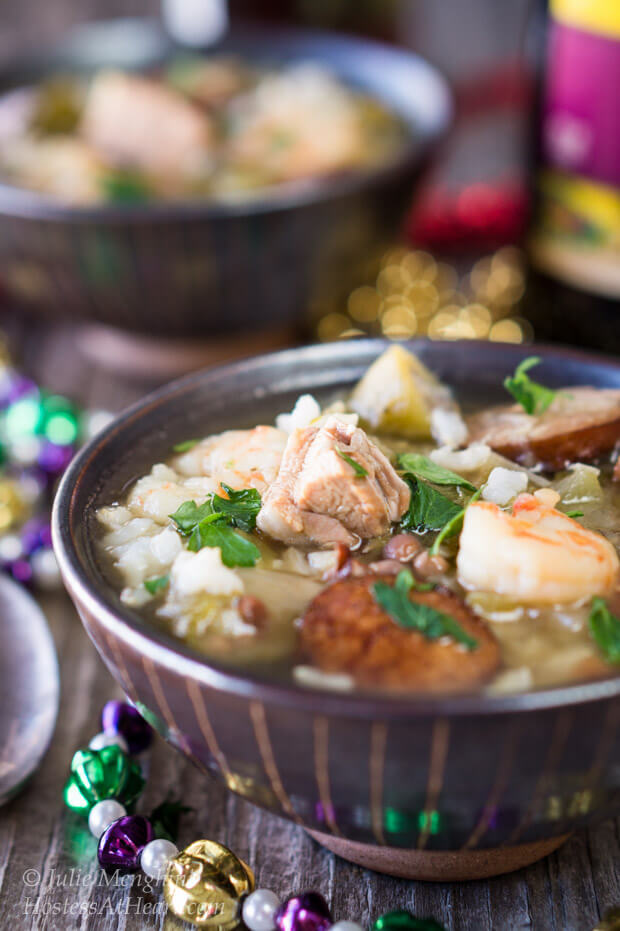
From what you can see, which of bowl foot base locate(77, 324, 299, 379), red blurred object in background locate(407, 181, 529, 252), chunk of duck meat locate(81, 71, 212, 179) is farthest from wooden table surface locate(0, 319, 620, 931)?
red blurred object in background locate(407, 181, 529, 252)

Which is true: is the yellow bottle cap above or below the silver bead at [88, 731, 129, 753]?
above

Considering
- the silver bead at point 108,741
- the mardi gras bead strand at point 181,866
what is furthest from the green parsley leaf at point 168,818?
the silver bead at point 108,741

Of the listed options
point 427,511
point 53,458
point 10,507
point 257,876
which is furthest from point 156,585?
point 53,458

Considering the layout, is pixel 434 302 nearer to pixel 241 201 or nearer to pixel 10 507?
pixel 241 201

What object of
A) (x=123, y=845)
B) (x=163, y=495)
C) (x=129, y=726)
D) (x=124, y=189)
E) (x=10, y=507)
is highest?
(x=163, y=495)

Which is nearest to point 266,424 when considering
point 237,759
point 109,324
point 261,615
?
point 261,615

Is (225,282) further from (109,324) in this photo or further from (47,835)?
(47,835)

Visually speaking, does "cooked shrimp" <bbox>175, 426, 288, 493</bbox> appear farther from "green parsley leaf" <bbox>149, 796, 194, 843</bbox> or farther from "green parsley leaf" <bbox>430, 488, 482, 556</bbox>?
"green parsley leaf" <bbox>149, 796, 194, 843</bbox>
